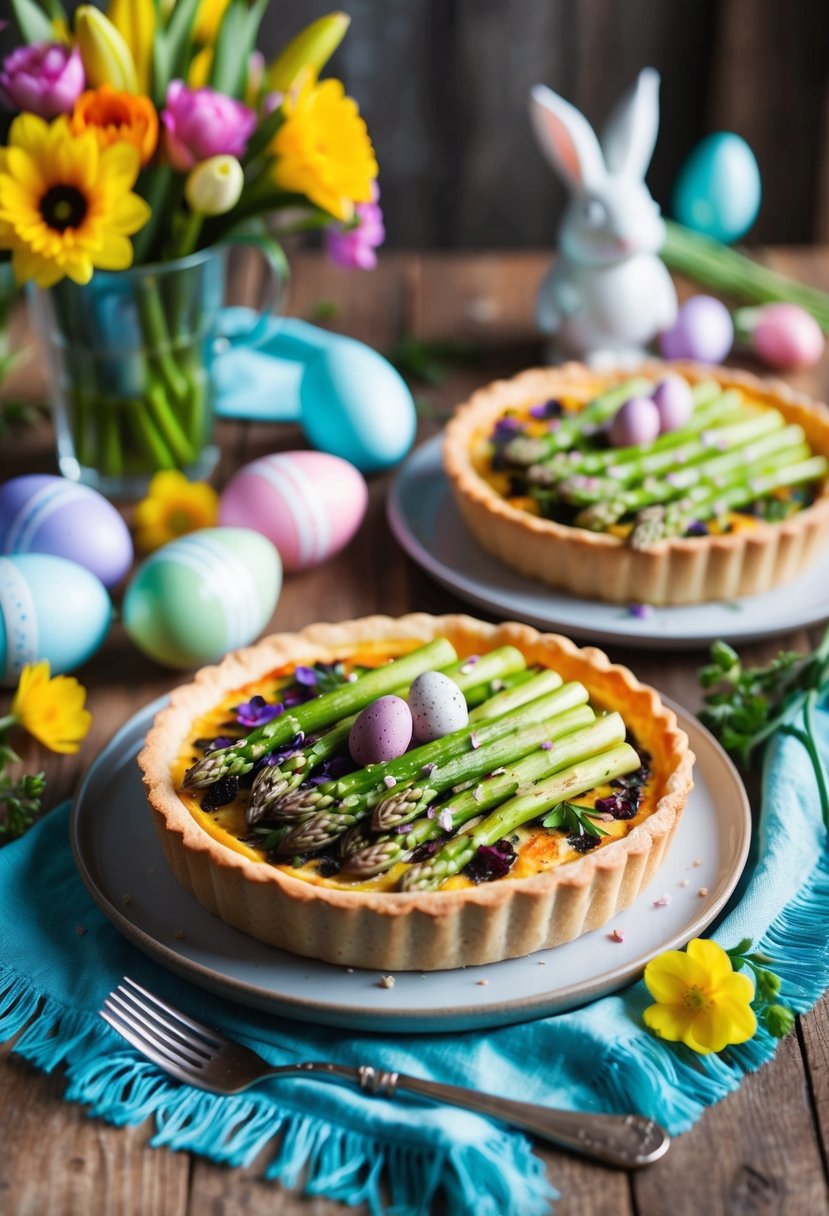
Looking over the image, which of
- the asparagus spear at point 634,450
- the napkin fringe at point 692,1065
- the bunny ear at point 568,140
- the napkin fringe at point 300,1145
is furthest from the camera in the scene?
the bunny ear at point 568,140

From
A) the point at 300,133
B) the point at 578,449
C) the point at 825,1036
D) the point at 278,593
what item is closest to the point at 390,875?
the point at 825,1036

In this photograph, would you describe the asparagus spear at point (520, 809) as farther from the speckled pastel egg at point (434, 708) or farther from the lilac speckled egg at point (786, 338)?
the lilac speckled egg at point (786, 338)

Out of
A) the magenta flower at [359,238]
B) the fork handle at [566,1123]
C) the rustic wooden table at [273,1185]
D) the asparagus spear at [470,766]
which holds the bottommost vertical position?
the rustic wooden table at [273,1185]

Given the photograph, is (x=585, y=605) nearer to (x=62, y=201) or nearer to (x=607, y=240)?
(x=607, y=240)

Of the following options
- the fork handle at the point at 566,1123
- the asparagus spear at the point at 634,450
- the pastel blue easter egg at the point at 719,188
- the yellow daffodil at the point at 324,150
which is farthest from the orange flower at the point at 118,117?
the pastel blue easter egg at the point at 719,188

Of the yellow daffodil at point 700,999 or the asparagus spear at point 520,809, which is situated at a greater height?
the asparagus spear at point 520,809
